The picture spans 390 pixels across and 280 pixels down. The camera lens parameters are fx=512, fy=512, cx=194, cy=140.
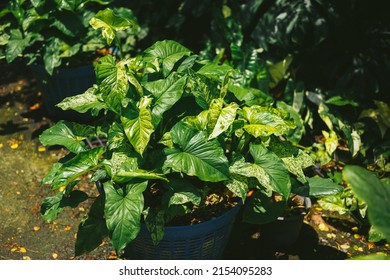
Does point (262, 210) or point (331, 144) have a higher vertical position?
point (262, 210)

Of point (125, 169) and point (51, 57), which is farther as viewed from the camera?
point (51, 57)

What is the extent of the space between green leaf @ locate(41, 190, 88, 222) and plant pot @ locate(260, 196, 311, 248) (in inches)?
47.0

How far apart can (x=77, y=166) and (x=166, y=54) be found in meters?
0.84

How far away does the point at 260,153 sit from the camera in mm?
2645

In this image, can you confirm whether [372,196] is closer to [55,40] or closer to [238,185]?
[238,185]

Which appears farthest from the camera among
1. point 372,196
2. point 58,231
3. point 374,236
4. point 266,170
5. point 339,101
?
point 339,101

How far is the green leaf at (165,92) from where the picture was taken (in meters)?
2.55

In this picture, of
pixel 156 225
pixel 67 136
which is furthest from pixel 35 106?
pixel 156 225

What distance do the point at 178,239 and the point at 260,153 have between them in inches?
24.1

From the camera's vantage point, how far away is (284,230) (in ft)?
10.4

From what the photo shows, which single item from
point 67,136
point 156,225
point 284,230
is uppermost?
point 67,136

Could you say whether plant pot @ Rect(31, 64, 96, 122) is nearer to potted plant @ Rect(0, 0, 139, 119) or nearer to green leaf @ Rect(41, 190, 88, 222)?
potted plant @ Rect(0, 0, 139, 119)

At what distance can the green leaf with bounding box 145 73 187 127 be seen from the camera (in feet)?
8.38

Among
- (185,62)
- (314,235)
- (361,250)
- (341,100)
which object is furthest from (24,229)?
(341,100)
